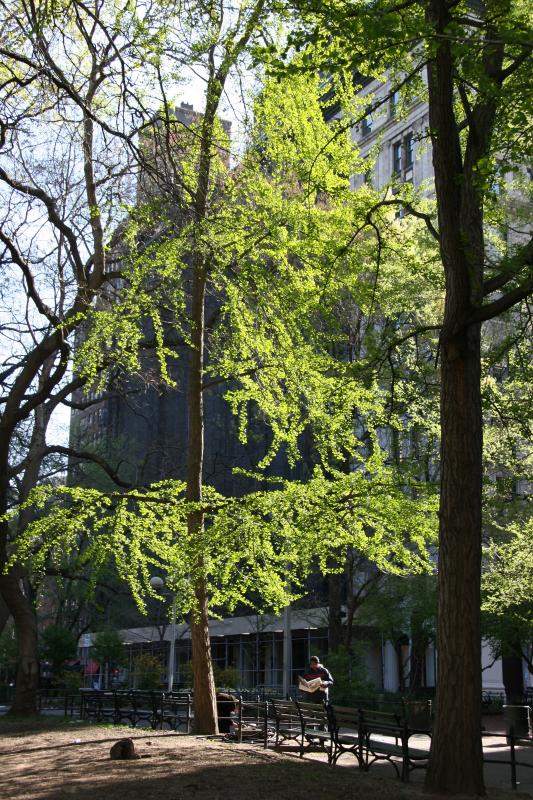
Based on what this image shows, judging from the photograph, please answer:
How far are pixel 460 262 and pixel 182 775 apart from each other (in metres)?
7.20

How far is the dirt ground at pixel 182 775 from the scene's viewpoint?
32.2ft

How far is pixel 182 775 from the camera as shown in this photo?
11.2 metres

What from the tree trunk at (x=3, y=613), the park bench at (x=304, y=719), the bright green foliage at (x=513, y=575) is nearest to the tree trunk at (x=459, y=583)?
the park bench at (x=304, y=719)

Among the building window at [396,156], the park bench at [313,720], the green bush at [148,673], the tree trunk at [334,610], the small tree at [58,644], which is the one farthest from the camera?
the building window at [396,156]

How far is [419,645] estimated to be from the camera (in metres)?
31.4

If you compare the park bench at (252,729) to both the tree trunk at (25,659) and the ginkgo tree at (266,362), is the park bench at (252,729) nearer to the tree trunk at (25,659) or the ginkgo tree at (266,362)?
the ginkgo tree at (266,362)

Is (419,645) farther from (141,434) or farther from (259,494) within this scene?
(141,434)

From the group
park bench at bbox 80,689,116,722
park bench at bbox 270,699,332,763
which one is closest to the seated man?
park bench at bbox 270,699,332,763

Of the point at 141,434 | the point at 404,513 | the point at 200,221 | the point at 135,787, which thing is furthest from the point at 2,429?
the point at 141,434

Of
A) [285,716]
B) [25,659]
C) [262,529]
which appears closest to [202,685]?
[285,716]

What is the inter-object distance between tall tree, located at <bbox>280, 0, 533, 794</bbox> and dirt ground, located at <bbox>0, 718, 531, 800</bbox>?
1.11 metres

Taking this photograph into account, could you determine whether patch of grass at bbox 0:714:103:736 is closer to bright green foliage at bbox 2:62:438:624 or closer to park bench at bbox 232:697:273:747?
park bench at bbox 232:697:273:747

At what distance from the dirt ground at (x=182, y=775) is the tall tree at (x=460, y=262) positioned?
1112mm

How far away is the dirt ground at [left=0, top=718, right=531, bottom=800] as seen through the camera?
32.2 feet
